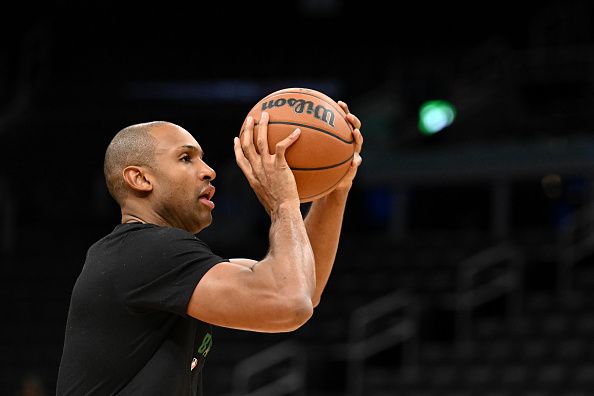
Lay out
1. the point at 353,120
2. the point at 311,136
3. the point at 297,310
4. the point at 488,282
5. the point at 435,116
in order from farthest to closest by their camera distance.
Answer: the point at 435,116, the point at 488,282, the point at 353,120, the point at 311,136, the point at 297,310

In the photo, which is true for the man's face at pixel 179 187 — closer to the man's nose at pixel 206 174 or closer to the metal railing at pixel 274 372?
the man's nose at pixel 206 174

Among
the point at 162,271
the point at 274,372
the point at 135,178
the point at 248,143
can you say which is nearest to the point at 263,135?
the point at 248,143

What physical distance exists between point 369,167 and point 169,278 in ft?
48.9

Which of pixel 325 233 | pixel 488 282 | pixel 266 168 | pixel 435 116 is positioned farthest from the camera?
pixel 435 116

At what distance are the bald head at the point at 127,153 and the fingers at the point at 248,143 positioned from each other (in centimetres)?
27

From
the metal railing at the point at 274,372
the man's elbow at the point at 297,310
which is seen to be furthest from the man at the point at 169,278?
the metal railing at the point at 274,372

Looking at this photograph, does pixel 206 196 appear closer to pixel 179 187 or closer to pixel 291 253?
pixel 179 187

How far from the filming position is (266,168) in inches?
125

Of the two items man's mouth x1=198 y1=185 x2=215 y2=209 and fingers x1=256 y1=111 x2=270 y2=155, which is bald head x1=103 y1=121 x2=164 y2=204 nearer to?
man's mouth x1=198 y1=185 x2=215 y2=209

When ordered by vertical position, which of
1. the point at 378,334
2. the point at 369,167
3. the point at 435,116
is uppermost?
the point at 369,167

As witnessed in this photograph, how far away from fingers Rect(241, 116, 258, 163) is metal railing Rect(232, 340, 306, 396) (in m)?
9.00

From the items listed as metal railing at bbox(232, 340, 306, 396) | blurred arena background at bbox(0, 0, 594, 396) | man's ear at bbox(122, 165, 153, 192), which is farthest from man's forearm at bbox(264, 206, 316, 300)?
metal railing at bbox(232, 340, 306, 396)

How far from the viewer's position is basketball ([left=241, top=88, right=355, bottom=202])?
335 cm

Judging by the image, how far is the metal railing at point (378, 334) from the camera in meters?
12.4
